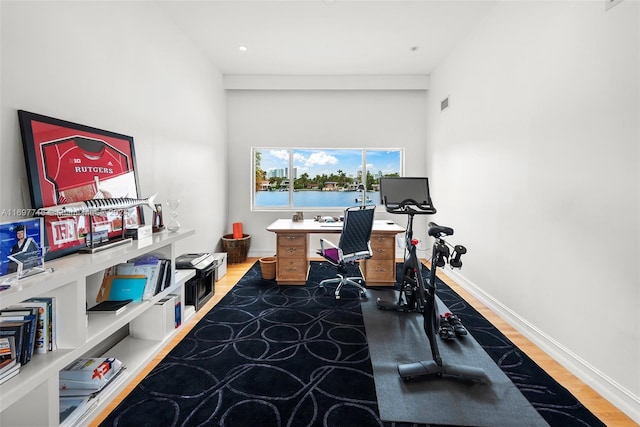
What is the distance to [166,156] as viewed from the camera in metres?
3.12

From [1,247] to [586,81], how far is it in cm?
347

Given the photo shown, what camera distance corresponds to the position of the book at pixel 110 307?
190 cm

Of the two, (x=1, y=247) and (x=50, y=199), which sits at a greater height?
(x=50, y=199)

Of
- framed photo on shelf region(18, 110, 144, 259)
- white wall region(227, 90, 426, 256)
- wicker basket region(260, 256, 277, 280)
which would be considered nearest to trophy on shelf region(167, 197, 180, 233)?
framed photo on shelf region(18, 110, 144, 259)

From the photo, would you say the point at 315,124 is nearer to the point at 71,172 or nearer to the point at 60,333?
the point at 71,172

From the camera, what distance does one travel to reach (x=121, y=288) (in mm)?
2105

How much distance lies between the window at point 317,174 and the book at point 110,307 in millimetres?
3342

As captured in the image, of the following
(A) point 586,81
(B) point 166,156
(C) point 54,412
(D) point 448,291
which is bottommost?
(D) point 448,291

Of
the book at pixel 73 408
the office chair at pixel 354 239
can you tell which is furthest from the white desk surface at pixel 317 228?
the book at pixel 73 408

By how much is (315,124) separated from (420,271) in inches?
138

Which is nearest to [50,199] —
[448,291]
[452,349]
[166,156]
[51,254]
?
[51,254]

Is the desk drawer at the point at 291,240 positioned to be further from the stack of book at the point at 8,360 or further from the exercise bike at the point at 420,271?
the stack of book at the point at 8,360

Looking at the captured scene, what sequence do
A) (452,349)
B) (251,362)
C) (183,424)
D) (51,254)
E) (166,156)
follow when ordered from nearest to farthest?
(183,424) → (51,254) → (251,362) → (452,349) → (166,156)

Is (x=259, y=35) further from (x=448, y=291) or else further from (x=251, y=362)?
(x=448, y=291)
